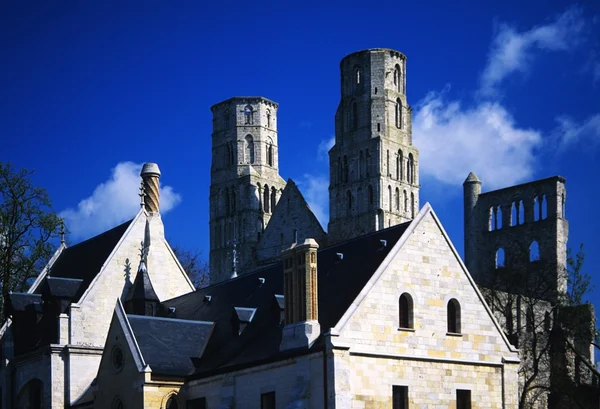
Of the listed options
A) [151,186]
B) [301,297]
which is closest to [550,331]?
[151,186]

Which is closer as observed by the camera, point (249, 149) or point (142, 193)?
point (142, 193)

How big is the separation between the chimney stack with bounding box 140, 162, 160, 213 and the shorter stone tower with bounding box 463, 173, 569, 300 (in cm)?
4511

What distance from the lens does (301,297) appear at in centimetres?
3434

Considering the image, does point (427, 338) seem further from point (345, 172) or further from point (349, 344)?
point (345, 172)

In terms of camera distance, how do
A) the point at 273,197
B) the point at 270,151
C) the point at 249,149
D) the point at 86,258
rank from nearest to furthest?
the point at 86,258
the point at 273,197
the point at 249,149
the point at 270,151

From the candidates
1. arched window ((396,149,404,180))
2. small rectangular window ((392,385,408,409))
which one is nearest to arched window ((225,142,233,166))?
arched window ((396,149,404,180))

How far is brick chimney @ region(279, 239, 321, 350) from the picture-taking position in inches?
1335

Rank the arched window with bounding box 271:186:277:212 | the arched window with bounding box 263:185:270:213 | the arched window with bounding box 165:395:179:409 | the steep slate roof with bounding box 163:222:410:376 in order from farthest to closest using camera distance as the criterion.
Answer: the arched window with bounding box 271:186:277:212
the arched window with bounding box 263:185:270:213
the arched window with bounding box 165:395:179:409
the steep slate roof with bounding box 163:222:410:376

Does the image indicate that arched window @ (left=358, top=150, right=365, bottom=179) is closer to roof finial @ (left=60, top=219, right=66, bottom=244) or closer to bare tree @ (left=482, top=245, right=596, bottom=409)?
bare tree @ (left=482, top=245, right=596, bottom=409)

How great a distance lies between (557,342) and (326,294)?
28.3 metres

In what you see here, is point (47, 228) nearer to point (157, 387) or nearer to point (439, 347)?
point (157, 387)

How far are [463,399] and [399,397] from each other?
2.60 metres

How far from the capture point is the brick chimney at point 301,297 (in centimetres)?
3391

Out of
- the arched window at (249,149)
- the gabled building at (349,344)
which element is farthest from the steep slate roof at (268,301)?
the arched window at (249,149)
